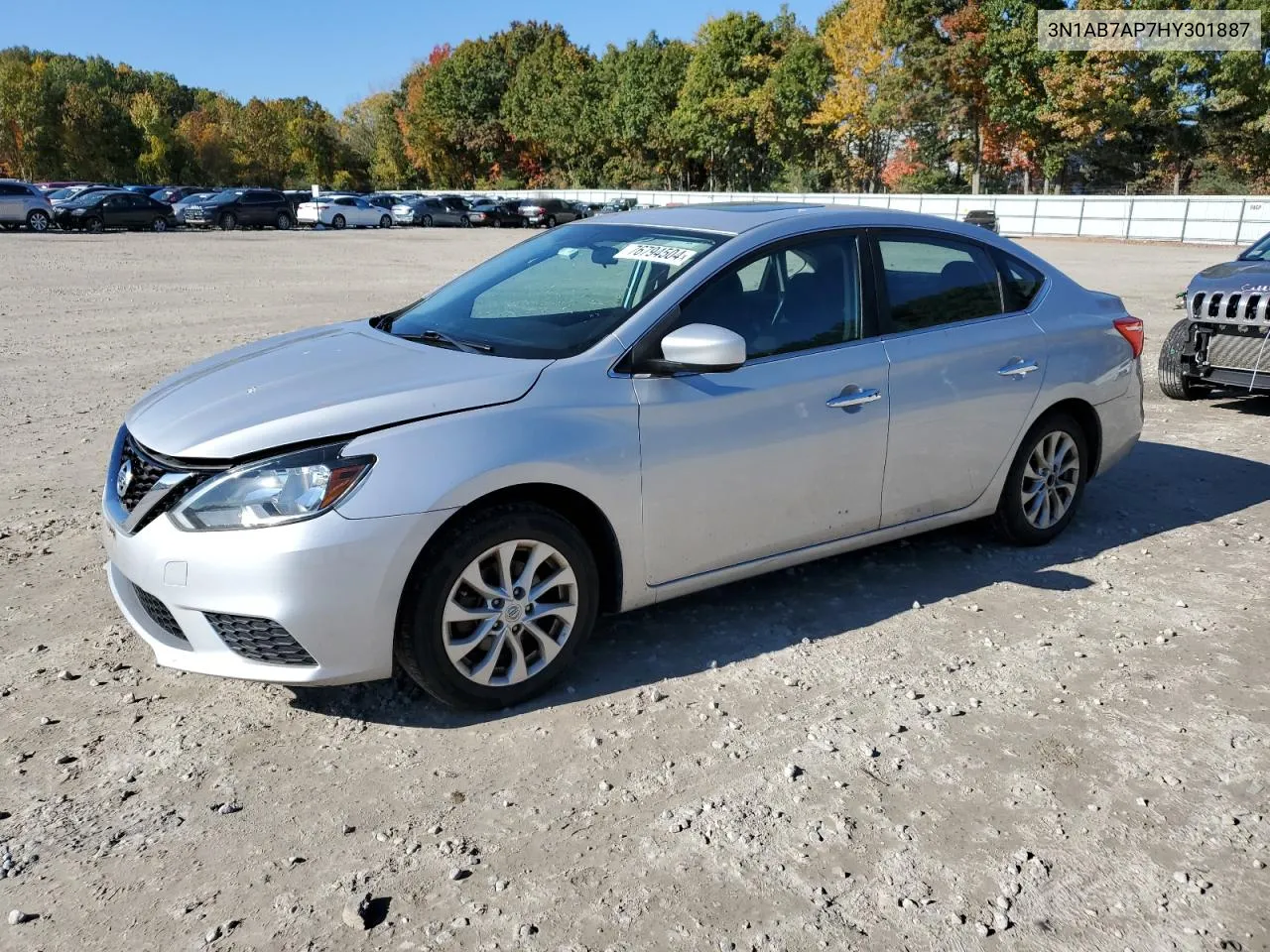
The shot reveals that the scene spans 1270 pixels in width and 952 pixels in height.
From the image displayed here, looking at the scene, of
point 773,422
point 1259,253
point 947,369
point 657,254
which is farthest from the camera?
point 1259,253

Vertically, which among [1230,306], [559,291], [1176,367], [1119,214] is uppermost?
[559,291]

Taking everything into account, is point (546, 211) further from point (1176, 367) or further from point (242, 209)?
point (1176, 367)

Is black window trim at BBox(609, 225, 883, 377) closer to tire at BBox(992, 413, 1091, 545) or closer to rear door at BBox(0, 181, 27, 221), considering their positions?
tire at BBox(992, 413, 1091, 545)

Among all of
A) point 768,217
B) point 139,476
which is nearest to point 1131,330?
point 768,217

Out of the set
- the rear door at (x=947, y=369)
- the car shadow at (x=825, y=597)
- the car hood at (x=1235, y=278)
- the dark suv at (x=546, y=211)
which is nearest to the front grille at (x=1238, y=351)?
the car hood at (x=1235, y=278)

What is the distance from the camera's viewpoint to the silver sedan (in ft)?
10.8

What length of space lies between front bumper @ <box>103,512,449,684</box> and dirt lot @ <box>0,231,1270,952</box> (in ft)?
1.00

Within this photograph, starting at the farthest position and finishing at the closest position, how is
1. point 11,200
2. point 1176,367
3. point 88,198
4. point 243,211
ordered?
1. point 243,211
2. point 88,198
3. point 11,200
4. point 1176,367

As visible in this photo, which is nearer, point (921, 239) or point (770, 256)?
point (770, 256)

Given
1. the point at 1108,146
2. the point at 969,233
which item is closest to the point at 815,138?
the point at 1108,146

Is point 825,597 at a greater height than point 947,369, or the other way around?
point 947,369

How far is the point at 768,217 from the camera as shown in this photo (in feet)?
14.8

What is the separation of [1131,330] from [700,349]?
121 inches

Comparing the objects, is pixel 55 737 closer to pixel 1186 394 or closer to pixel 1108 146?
pixel 1186 394
